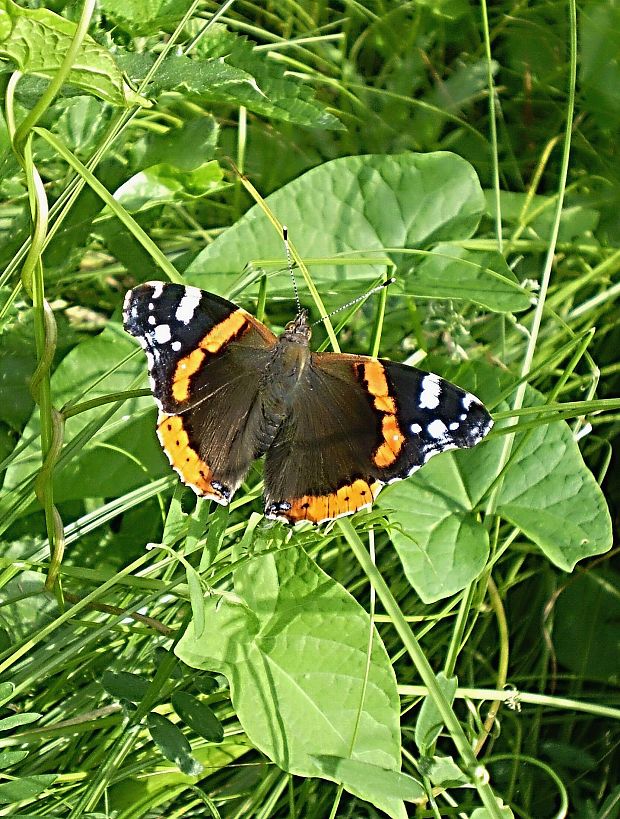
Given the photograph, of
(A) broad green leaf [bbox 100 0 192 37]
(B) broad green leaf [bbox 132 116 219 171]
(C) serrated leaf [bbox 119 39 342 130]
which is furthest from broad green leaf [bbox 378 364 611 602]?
(A) broad green leaf [bbox 100 0 192 37]

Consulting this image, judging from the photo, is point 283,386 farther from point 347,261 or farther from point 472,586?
point 472,586

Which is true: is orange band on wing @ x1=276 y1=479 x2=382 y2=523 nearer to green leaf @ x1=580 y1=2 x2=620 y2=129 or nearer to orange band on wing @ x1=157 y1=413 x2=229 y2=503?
orange band on wing @ x1=157 y1=413 x2=229 y2=503

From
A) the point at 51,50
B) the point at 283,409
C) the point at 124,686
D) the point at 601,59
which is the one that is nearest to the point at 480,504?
the point at 283,409

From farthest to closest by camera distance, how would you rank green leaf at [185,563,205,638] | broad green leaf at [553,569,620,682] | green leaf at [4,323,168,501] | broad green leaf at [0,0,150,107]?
1. broad green leaf at [553,569,620,682]
2. green leaf at [4,323,168,501]
3. green leaf at [185,563,205,638]
4. broad green leaf at [0,0,150,107]

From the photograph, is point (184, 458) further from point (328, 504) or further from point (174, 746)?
point (174, 746)

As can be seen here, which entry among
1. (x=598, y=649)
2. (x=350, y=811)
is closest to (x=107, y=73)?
(x=350, y=811)

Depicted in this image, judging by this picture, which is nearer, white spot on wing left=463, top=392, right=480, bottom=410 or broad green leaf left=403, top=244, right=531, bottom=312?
white spot on wing left=463, top=392, right=480, bottom=410
